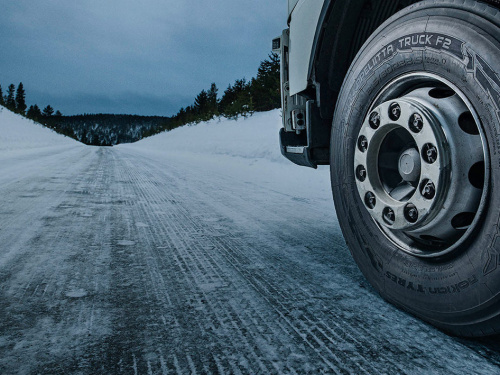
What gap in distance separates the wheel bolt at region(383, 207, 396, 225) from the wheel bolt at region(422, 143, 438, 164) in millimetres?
241

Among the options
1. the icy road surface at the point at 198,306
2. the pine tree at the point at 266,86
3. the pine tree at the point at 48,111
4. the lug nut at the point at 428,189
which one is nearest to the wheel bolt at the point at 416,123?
the lug nut at the point at 428,189

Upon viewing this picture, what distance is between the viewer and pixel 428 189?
125 cm

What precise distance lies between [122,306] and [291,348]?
28.2 inches

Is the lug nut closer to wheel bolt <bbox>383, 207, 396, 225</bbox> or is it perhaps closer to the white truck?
the white truck

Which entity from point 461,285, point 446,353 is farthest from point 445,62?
point 446,353

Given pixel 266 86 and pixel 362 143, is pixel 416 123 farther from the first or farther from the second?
pixel 266 86

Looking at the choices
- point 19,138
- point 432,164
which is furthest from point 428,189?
point 19,138

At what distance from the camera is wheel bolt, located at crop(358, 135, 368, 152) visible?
158 centimetres

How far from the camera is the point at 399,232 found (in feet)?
4.81

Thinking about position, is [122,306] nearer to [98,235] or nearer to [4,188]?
[98,235]

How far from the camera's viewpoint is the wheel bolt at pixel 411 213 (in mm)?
1303

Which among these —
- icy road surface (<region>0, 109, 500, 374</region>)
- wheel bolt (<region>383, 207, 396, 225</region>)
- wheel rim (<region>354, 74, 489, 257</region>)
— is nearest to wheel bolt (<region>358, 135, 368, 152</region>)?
wheel rim (<region>354, 74, 489, 257</region>)

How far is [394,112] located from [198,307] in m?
1.09

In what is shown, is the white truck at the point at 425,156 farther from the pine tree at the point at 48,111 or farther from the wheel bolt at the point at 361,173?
the pine tree at the point at 48,111
